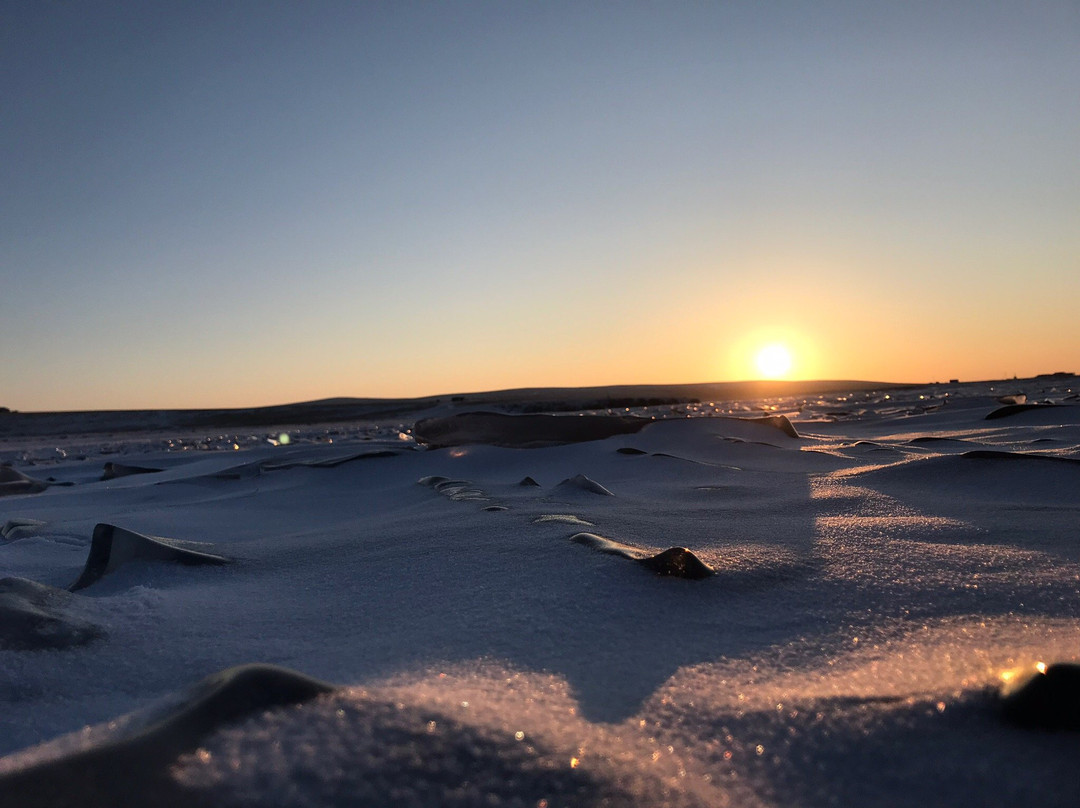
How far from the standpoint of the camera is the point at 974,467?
2.09m

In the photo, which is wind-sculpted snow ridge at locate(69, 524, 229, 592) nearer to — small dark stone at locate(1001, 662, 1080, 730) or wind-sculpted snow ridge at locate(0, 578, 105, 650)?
wind-sculpted snow ridge at locate(0, 578, 105, 650)

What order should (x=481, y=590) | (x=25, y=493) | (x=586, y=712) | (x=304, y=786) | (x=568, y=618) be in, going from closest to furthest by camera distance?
1. (x=304, y=786)
2. (x=586, y=712)
3. (x=568, y=618)
4. (x=481, y=590)
5. (x=25, y=493)

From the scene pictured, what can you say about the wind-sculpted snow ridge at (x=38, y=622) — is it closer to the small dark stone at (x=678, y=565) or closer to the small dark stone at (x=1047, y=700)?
the small dark stone at (x=678, y=565)

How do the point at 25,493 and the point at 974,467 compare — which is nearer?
the point at 974,467

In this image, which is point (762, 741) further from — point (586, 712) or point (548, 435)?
point (548, 435)

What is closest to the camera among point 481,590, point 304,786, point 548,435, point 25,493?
point 304,786

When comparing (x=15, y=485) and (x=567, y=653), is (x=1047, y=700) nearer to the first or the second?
(x=567, y=653)

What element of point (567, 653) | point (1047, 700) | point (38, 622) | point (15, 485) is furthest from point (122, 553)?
point (15, 485)

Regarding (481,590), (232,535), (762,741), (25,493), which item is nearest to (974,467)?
(481,590)

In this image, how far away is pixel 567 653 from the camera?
858 mm

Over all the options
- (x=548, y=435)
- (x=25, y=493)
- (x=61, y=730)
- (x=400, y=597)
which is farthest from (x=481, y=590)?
(x=25, y=493)

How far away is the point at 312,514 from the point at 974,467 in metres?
1.88

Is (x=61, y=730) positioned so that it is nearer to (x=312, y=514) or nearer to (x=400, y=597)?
(x=400, y=597)

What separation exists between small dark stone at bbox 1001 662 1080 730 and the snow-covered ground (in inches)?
0.5
